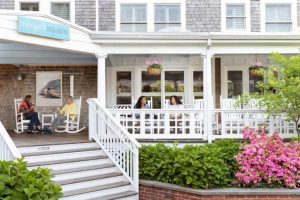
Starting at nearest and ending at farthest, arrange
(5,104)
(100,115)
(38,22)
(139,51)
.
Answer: (38,22) < (100,115) < (139,51) < (5,104)

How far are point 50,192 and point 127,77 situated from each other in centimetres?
919

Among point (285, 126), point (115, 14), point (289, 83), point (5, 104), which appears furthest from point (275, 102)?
point (5, 104)

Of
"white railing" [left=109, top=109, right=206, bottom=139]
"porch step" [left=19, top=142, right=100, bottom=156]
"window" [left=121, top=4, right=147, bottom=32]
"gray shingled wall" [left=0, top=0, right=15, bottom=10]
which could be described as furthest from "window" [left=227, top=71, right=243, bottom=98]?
"gray shingled wall" [left=0, top=0, right=15, bottom=10]

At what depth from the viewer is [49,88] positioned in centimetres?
1362

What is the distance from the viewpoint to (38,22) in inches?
336

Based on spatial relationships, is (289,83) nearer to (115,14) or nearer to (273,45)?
(273,45)

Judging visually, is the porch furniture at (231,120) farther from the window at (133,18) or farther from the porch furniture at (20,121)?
the porch furniture at (20,121)

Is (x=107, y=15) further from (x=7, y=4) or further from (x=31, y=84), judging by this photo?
(x=31, y=84)

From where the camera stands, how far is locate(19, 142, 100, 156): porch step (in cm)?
795

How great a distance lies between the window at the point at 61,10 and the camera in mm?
13508

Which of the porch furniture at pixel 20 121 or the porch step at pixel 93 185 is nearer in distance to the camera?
the porch step at pixel 93 185

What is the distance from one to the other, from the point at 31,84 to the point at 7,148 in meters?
7.57

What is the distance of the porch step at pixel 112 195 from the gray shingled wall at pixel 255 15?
26.8 ft

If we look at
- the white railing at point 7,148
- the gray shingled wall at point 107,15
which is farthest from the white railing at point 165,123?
the gray shingled wall at point 107,15
